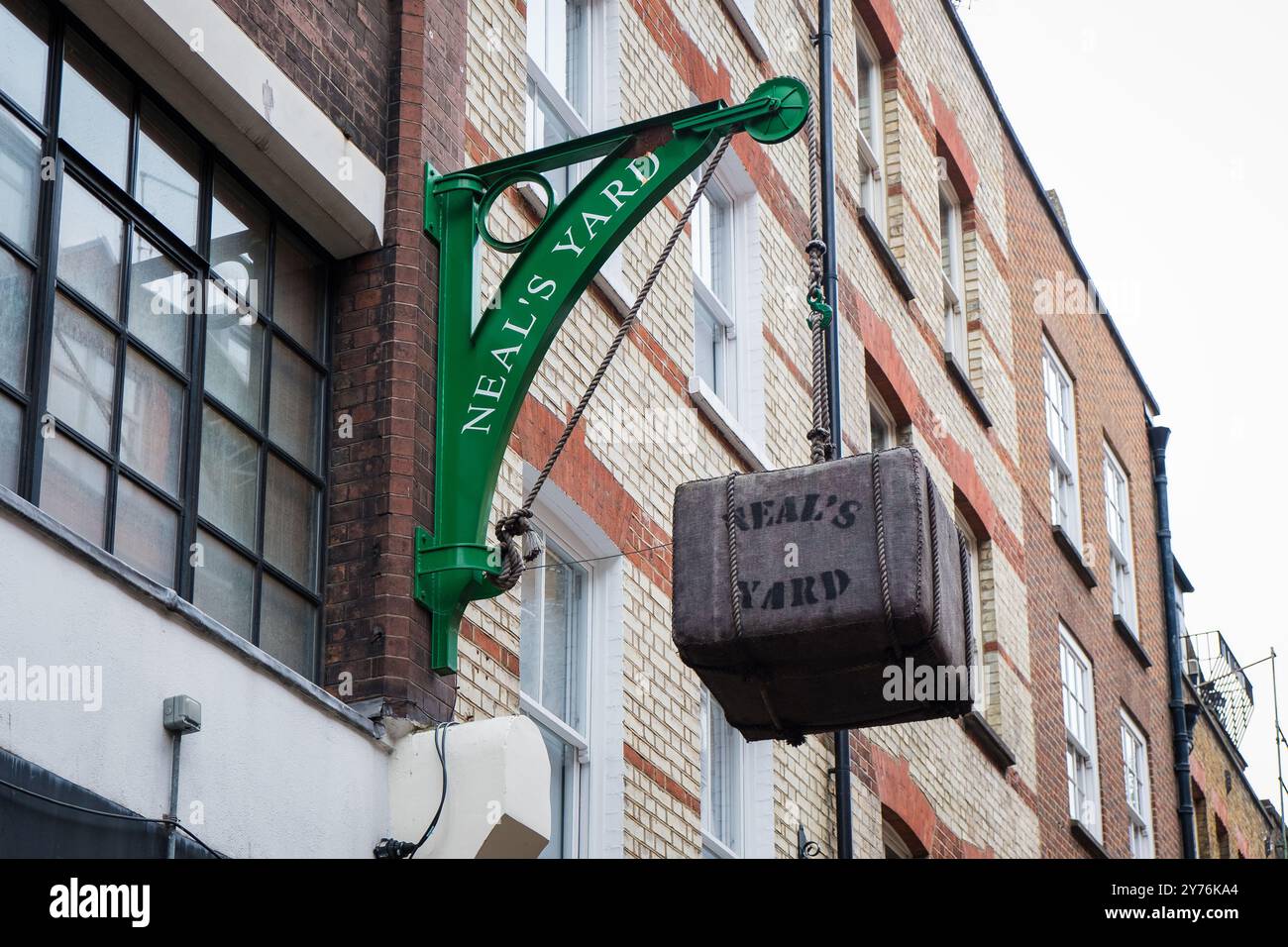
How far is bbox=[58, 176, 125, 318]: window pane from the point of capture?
6836 mm

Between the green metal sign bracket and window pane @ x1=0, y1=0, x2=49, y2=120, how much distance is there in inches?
78.8

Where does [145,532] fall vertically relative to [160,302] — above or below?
below

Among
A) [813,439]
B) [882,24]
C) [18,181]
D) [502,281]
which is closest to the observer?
[18,181]

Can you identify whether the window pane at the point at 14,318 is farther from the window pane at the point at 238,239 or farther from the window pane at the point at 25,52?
the window pane at the point at 238,239

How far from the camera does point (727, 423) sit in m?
11.8

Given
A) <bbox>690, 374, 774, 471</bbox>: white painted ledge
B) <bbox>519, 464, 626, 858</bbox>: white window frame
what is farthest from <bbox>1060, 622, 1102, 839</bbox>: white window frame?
<bbox>519, 464, 626, 858</bbox>: white window frame

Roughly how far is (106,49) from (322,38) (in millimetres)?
1183

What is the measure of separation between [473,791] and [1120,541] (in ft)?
51.7

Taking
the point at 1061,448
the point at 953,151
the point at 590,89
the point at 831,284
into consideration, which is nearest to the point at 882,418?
the point at 831,284

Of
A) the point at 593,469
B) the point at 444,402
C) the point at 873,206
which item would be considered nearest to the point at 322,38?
the point at 444,402

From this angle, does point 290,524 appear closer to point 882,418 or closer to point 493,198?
point 493,198

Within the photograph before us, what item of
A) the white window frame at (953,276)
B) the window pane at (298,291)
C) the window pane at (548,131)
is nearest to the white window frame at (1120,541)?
the white window frame at (953,276)

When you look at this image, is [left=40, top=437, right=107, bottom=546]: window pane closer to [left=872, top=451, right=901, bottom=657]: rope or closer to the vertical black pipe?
[left=872, top=451, right=901, bottom=657]: rope
